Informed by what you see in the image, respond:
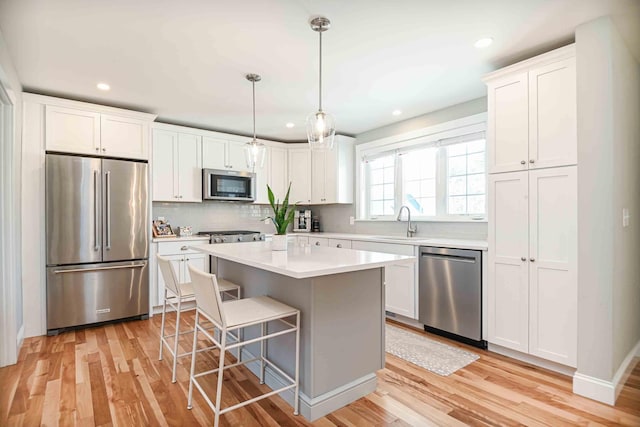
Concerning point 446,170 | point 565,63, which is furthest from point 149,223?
point 565,63

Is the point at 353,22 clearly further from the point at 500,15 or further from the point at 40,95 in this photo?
the point at 40,95

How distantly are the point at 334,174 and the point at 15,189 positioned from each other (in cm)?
352

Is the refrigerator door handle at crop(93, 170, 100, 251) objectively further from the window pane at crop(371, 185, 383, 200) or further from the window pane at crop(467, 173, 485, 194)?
the window pane at crop(467, 173, 485, 194)

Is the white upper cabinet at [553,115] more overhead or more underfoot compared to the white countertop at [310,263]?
more overhead

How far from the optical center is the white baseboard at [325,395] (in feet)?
6.48

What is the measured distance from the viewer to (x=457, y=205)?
3838 millimetres

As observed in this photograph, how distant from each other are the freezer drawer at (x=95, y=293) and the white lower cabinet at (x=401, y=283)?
2703 millimetres

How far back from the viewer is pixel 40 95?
10.9 feet

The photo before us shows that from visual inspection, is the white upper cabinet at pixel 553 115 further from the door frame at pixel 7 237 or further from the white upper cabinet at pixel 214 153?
the door frame at pixel 7 237

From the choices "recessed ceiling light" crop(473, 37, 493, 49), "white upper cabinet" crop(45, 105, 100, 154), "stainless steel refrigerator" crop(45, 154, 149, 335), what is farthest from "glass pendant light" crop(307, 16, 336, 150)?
"white upper cabinet" crop(45, 105, 100, 154)

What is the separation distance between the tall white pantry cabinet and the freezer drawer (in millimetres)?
3595

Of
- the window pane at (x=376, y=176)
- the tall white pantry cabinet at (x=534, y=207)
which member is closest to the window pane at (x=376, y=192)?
the window pane at (x=376, y=176)

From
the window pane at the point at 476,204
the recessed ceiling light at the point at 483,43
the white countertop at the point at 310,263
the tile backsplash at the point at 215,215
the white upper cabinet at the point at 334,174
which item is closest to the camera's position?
the white countertop at the point at 310,263

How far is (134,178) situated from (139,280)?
3.73 feet
